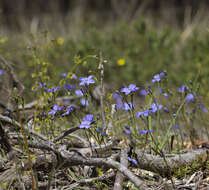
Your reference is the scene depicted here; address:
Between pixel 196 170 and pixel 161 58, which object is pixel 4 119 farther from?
pixel 161 58

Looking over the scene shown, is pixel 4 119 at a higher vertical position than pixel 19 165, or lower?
higher

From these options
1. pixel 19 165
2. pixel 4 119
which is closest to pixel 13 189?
pixel 19 165

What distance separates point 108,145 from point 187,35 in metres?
6.26

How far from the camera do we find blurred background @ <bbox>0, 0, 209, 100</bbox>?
453 centimetres

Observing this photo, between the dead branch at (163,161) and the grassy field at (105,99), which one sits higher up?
the grassy field at (105,99)

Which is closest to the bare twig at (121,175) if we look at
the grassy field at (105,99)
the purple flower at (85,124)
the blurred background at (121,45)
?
the grassy field at (105,99)

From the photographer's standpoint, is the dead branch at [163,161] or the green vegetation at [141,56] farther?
the green vegetation at [141,56]

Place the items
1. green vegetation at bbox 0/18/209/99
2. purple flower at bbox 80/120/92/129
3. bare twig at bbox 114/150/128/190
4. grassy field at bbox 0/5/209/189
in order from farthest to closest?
green vegetation at bbox 0/18/209/99, grassy field at bbox 0/5/209/189, purple flower at bbox 80/120/92/129, bare twig at bbox 114/150/128/190

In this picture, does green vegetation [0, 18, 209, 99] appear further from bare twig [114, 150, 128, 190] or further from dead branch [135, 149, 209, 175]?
bare twig [114, 150, 128, 190]

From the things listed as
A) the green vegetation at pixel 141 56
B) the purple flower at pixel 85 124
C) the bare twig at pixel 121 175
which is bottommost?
the bare twig at pixel 121 175

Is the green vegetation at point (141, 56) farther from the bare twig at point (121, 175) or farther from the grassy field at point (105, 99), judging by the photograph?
the bare twig at point (121, 175)

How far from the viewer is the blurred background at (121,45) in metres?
4.53

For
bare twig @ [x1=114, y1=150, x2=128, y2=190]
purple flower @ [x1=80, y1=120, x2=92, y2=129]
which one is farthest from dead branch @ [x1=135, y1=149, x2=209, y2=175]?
purple flower @ [x1=80, y1=120, x2=92, y2=129]

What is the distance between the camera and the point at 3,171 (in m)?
1.96
